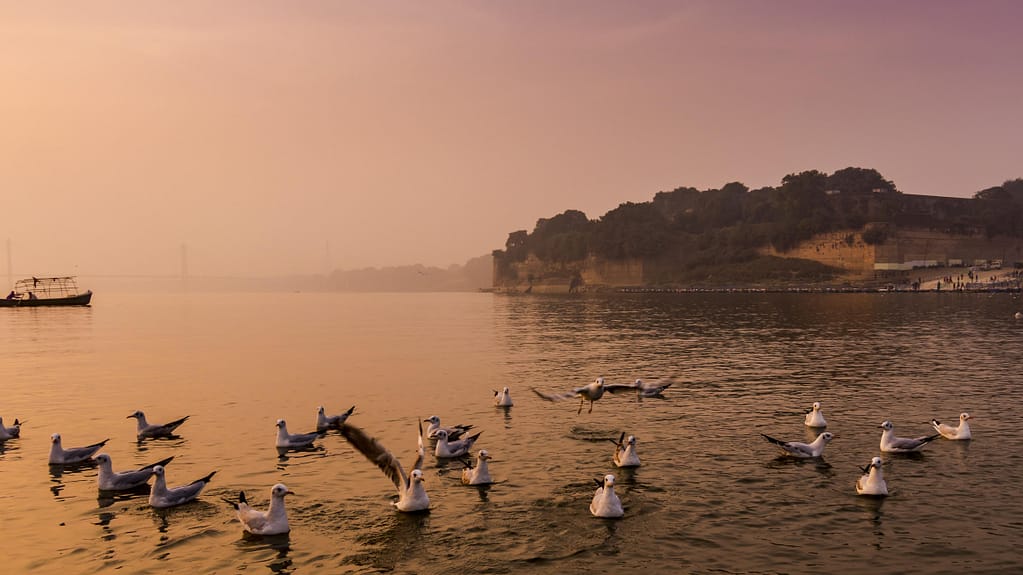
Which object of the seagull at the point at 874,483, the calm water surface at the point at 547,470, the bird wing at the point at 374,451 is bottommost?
the calm water surface at the point at 547,470

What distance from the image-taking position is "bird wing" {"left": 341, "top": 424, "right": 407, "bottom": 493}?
1277cm

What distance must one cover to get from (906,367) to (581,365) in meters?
16.1

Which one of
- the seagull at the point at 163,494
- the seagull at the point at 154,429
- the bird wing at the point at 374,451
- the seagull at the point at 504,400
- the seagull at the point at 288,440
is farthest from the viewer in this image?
the seagull at the point at 504,400

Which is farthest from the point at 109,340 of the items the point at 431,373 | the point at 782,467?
the point at 782,467

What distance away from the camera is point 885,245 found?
189 metres

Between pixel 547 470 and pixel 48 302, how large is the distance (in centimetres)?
15608

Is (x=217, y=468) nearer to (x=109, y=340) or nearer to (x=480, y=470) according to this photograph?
(x=480, y=470)

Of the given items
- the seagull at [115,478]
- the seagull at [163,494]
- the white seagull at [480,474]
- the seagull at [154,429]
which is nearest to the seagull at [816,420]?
the white seagull at [480,474]

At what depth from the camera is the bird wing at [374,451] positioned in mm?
12773

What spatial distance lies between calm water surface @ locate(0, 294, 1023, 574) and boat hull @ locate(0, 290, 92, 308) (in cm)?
11773

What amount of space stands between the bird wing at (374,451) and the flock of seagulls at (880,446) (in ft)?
30.1

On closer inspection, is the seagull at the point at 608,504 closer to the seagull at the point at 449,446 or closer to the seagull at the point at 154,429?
the seagull at the point at 449,446

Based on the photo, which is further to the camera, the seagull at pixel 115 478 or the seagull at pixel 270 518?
the seagull at pixel 115 478

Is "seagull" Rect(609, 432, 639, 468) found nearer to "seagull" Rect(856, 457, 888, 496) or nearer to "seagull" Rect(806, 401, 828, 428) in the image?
"seagull" Rect(856, 457, 888, 496)
